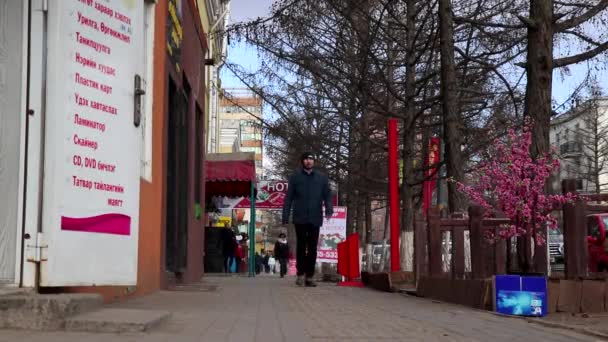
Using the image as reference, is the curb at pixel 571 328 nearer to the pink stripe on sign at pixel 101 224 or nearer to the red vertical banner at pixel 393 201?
the pink stripe on sign at pixel 101 224

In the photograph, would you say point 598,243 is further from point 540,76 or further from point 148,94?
point 148,94

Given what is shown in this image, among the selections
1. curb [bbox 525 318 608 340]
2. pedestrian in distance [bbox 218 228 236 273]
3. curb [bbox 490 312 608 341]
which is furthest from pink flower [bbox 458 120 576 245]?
pedestrian in distance [bbox 218 228 236 273]

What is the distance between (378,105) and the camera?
17.7 meters

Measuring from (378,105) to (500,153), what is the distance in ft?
27.4

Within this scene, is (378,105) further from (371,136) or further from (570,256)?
(570,256)

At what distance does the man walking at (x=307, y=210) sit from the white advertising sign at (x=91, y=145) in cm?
491

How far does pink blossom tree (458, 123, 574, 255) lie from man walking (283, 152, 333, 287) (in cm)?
328

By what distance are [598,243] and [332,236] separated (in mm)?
9045

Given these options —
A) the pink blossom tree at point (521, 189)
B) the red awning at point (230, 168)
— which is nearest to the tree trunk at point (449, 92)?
the pink blossom tree at point (521, 189)

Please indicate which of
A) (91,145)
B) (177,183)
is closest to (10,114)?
(91,145)

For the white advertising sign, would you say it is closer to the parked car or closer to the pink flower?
the pink flower

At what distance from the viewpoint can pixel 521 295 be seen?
8.21 meters

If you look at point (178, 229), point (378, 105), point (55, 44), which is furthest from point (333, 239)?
point (55, 44)

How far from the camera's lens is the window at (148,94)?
8.48 meters
